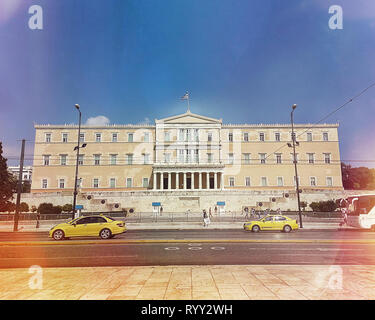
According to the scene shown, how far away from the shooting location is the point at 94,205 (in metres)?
42.0

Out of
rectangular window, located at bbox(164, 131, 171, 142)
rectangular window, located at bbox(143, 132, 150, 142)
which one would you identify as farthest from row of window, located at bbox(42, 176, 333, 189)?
rectangular window, located at bbox(164, 131, 171, 142)

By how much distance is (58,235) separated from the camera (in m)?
14.6

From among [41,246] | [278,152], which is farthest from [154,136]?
[41,246]

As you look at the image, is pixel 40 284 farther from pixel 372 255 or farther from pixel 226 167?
pixel 226 167

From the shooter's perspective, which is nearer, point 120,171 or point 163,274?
point 163,274

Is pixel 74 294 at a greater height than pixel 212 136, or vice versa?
pixel 212 136

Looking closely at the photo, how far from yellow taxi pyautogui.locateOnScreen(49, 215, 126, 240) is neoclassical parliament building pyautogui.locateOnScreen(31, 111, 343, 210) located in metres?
38.2

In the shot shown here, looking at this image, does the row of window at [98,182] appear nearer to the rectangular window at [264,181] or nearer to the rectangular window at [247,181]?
the rectangular window at [247,181]

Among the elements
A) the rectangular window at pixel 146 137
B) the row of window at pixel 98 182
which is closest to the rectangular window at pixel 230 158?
the rectangular window at pixel 146 137

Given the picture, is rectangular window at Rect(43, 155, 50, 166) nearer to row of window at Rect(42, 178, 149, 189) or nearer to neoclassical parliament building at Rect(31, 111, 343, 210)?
neoclassical parliament building at Rect(31, 111, 343, 210)

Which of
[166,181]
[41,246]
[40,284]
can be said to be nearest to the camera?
[40,284]

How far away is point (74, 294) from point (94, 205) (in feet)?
132

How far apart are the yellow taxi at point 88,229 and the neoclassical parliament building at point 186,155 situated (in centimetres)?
3815
